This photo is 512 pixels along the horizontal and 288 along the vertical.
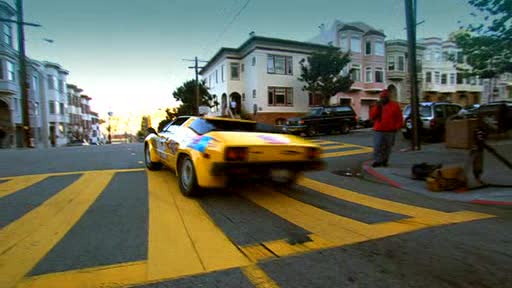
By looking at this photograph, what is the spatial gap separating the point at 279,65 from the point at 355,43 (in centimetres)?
1128

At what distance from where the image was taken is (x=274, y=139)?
4766 millimetres

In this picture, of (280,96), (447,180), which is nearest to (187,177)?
(447,180)

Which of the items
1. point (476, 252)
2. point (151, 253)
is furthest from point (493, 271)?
point (151, 253)

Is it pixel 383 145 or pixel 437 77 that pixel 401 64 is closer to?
pixel 437 77

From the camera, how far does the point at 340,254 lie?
2744 millimetres

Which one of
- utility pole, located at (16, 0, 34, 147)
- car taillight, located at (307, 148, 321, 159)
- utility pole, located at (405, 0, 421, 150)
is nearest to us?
car taillight, located at (307, 148, 321, 159)

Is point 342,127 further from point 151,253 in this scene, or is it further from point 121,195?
point 151,253

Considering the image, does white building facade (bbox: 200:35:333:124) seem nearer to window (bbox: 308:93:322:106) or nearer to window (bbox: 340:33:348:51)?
window (bbox: 308:93:322:106)

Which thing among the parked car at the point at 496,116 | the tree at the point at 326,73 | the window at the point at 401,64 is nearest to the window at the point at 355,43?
the window at the point at 401,64

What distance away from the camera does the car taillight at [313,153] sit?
15.7 feet

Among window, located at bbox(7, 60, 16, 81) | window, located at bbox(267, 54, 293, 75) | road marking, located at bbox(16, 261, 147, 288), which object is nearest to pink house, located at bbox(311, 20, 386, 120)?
window, located at bbox(267, 54, 293, 75)

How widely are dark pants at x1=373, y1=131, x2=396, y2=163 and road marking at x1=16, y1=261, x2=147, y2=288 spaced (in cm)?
639

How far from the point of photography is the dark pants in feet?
24.2

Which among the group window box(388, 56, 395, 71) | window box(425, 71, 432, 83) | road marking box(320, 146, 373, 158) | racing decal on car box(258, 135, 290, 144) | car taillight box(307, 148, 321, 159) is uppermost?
window box(388, 56, 395, 71)
